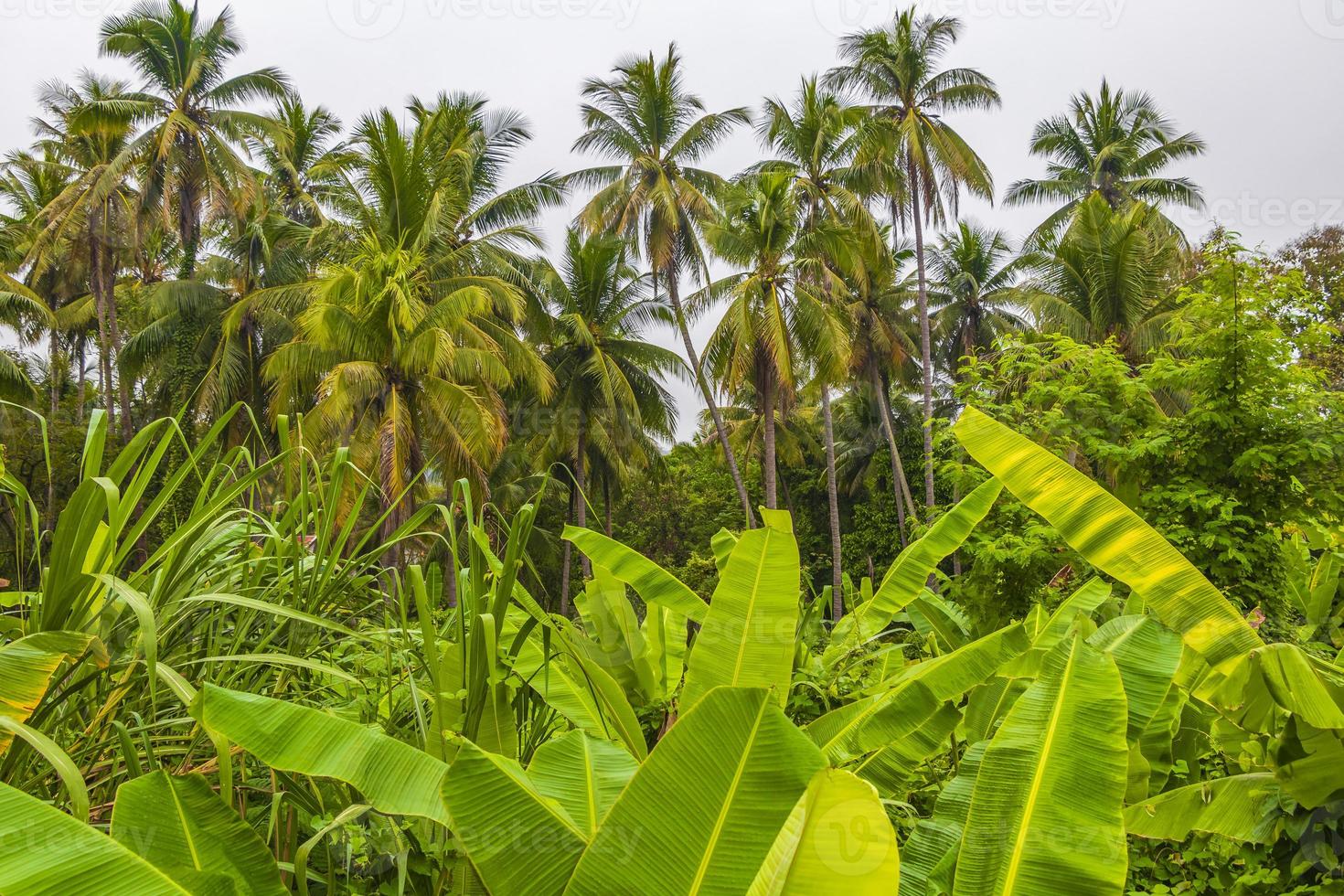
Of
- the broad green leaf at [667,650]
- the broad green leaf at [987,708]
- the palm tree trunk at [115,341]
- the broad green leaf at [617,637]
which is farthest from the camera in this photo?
the palm tree trunk at [115,341]

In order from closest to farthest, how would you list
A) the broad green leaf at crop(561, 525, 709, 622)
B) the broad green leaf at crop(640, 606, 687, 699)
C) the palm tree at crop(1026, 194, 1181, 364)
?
the broad green leaf at crop(561, 525, 709, 622), the broad green leaf at crop(640, 606, 687, 699), the palm tree at crop(1026, 194, 1181, 364)

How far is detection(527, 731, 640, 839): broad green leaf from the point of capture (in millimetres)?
1359

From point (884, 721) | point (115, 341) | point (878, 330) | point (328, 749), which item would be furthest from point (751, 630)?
point (878, 330)

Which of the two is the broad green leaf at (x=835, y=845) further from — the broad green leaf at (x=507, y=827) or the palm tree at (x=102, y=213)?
the palm tree at (x=102, y=213)

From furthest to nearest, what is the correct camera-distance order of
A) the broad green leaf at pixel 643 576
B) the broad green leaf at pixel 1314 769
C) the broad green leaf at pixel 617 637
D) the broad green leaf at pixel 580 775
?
the broad green leaf at pixel 617 637 < the broad green leaf at pixel 643 576 < the broad green leaf at pixel 1314 769 < the broad green leaf at pixel 580 775

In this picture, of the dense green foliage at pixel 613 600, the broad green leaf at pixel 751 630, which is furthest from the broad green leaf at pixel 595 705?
the broad green leaf at pixel 751 630

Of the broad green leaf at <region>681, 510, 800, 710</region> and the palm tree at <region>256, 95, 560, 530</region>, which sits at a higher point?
the palm tree at <region>256, 95, 560, 530</region>

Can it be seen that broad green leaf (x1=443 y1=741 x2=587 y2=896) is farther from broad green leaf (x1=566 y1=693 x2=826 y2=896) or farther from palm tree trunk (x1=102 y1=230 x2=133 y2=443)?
palm tree trunk (x1=102 y1=230 x2=133 y2=443)

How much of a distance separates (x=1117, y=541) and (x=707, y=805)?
1.13 m

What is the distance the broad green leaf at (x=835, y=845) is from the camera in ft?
3.31

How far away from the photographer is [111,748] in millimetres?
1553

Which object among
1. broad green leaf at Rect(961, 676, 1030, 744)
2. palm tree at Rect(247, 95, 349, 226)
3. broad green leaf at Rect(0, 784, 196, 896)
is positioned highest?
palm tree at Rect(247, 95, 349, 226)

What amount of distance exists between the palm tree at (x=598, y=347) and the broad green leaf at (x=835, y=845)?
2058 cm

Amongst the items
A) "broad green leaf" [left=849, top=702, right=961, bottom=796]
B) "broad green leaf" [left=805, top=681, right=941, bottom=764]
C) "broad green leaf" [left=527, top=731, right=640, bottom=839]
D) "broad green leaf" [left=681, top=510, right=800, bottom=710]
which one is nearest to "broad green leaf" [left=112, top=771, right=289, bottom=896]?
"broad green leaf" [left=527, top=731, right=640, bottom=839]
